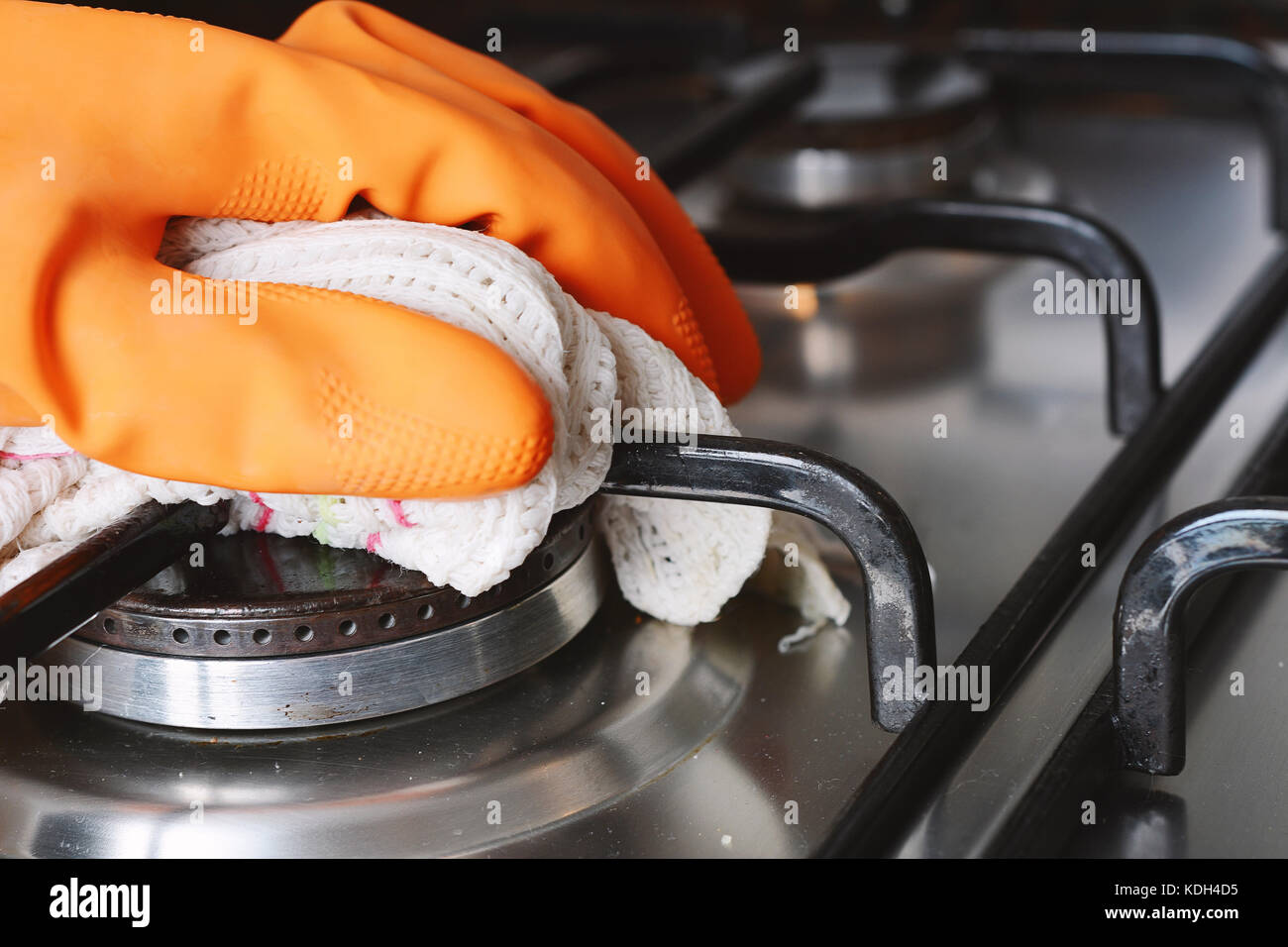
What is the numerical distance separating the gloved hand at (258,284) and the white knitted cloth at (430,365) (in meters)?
0.02

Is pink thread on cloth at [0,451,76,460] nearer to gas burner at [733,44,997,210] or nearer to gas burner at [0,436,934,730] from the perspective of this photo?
gas burner at [0,436,934,730]

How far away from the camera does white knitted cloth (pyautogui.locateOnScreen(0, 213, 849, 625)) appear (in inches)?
19.5

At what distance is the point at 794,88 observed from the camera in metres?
1.10

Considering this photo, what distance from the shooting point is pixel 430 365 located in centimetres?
46

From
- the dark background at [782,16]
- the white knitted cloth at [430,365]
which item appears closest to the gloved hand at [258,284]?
the white knitted cloth at [430,365]

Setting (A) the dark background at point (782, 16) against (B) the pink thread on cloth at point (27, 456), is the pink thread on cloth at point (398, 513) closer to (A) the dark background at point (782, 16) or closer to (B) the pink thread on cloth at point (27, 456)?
(B) the pink thread on cloth at point (27, 456)

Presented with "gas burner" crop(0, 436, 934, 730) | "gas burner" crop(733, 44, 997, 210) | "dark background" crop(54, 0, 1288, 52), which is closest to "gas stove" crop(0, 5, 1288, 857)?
"gas burner" crop(0, 436, 934, 730)

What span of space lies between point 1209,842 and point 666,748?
0.65ft

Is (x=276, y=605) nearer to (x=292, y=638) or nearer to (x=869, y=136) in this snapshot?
(x=292, y=638)

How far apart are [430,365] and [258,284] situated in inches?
2.7

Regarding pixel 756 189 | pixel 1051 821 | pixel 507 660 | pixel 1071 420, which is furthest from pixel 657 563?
pixel 756 189

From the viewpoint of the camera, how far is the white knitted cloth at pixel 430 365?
0.49 m

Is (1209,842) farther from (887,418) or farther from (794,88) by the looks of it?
(794,88)

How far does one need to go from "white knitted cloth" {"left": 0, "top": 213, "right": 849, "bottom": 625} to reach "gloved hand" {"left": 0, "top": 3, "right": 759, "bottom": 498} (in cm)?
2
